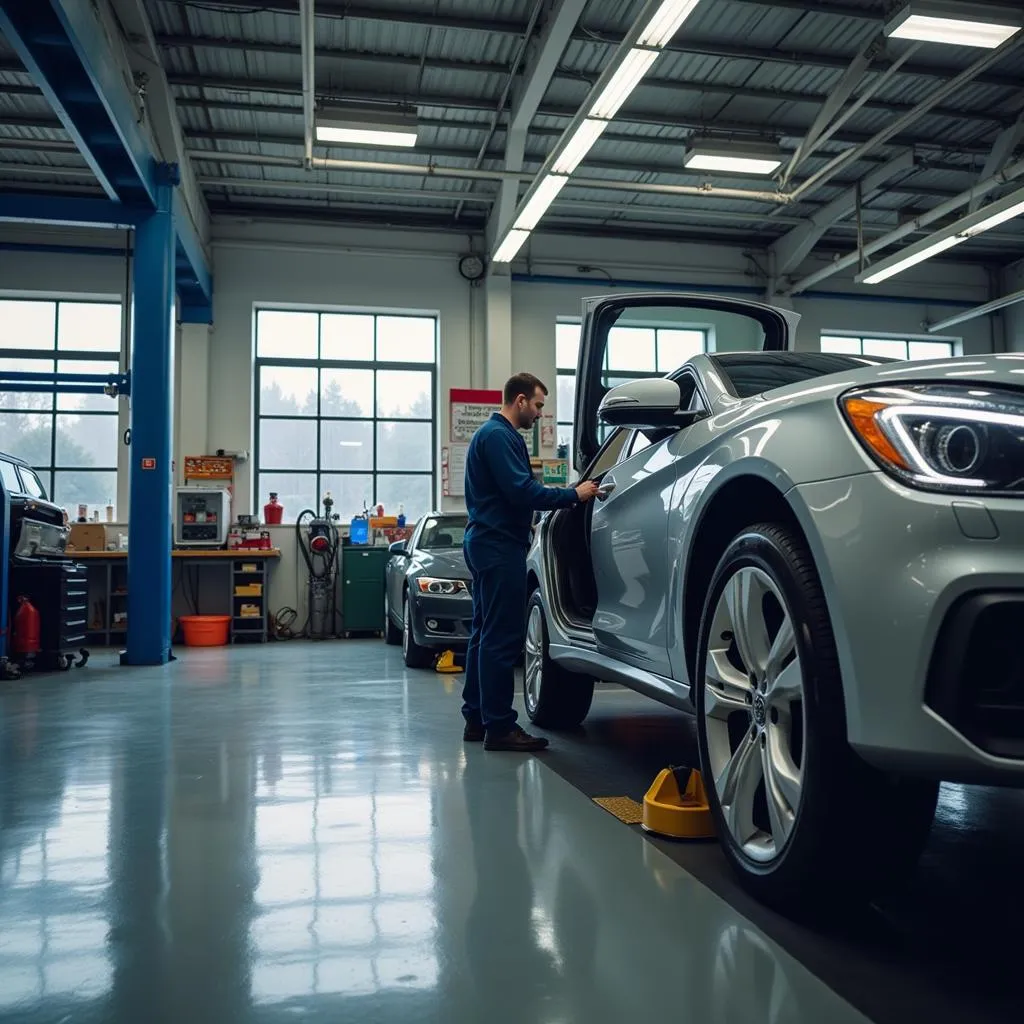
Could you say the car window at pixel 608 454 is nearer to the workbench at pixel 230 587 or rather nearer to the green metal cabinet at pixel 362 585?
the green metal cabinet at pixel 362 585

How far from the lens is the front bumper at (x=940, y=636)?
1.37 m

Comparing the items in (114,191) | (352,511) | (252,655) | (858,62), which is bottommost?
(252,655)

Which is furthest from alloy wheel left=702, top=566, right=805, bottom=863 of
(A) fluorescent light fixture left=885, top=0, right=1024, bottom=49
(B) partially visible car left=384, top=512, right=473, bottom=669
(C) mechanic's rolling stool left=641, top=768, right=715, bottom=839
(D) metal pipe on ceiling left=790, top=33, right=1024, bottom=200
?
(D) metal pipe on ceiling left=790, top=33, right=1024, bottom=200

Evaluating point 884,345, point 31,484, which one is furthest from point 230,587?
point 884,345

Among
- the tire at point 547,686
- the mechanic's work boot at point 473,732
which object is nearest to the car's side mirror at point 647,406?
the tire at point 547,686

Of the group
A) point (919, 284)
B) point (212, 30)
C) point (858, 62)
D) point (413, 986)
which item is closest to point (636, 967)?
point (413, 986)

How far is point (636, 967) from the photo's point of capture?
62.7 inches

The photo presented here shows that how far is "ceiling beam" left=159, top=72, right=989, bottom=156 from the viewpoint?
8.89m

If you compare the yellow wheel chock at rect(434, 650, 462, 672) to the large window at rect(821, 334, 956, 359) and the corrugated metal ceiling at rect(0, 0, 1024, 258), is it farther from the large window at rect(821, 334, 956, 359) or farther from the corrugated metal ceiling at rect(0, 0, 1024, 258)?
the large window at rect(821, 334, 956, 359)

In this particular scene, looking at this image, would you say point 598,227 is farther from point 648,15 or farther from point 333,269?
point 648,15

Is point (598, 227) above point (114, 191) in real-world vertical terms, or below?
above

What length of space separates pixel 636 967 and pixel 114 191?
8.08 metres

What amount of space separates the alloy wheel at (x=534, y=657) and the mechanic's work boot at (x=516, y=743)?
0.45 m

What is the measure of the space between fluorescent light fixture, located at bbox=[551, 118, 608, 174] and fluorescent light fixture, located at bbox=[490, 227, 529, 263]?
5.37 feet
